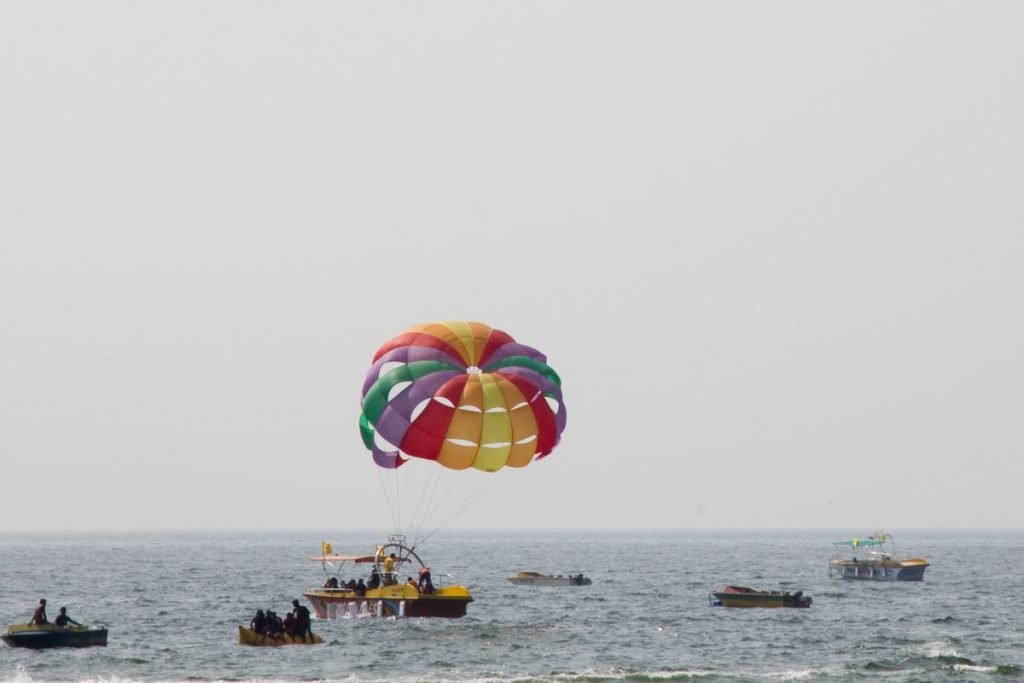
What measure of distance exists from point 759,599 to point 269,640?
31.0m

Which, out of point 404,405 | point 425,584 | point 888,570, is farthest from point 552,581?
point 404,405

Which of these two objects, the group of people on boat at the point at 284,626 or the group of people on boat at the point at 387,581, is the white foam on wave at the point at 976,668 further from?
the group of people on boat at the point at 284,626

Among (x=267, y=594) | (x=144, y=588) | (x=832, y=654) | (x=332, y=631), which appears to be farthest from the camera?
(x=144, y=588)

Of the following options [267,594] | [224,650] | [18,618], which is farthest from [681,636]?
[267,594]

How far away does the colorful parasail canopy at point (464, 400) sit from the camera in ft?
168

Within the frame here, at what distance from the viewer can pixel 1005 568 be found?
442ft

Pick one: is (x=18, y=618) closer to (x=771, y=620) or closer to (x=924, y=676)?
(x=771, y=620)

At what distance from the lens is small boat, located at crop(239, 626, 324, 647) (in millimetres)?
48219

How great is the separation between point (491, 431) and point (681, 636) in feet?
40.5

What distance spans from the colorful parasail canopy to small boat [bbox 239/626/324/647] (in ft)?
25.2

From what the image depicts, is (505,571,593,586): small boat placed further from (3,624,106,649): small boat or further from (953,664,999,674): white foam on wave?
(3,624,106,649): small boat

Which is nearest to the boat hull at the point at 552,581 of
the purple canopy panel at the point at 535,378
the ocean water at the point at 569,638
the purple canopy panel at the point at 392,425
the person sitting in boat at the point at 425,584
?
the ocean water at the point at 569,638

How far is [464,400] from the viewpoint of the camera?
5119 centimetres

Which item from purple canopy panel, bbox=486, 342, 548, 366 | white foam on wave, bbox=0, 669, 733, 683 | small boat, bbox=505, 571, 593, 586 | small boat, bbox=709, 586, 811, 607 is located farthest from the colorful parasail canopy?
small boat, bbox=505, 571, 593, 586
